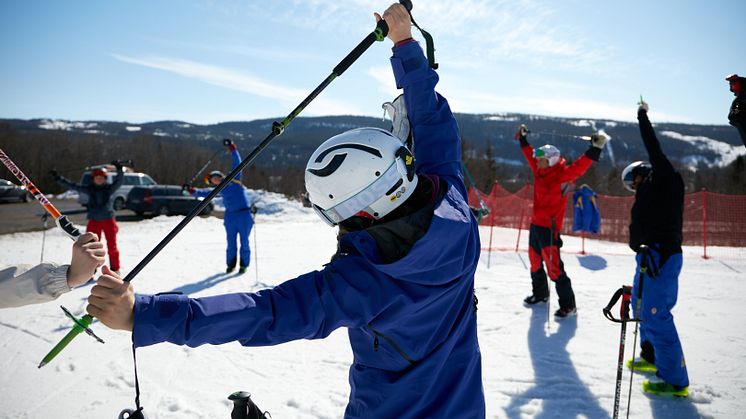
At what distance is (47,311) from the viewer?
607cm

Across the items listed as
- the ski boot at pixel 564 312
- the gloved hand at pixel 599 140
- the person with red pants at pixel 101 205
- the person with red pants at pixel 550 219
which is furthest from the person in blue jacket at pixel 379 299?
the person with red pants at pixel 101 205

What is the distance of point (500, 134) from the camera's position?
6496 inches

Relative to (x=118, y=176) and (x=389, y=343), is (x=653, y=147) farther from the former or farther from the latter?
(x=118, y=176)

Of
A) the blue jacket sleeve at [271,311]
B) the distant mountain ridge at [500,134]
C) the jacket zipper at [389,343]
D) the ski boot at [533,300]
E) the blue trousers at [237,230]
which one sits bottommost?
the ski boot at [533,300]

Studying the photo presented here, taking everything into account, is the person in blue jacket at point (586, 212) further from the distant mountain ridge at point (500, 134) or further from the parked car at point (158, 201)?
the distant mountain ridge at point (500, 134)

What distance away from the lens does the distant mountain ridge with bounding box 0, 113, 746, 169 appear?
123250 mm

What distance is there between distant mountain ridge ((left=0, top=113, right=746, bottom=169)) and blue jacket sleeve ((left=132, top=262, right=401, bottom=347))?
112712 millimetres

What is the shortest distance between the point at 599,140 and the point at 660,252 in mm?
2002

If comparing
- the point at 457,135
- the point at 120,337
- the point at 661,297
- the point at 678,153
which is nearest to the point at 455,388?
the point at 457,135

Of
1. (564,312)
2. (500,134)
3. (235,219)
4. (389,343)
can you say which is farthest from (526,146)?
(500,134)

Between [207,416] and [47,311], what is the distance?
4.11 meters

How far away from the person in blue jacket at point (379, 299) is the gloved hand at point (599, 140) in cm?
431

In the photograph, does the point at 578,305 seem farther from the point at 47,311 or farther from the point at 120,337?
the point at 47,311

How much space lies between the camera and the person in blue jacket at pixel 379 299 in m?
1.27
